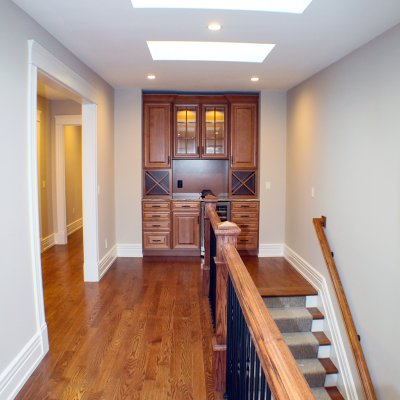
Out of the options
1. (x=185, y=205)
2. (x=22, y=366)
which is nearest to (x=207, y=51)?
(x=185, y=205)

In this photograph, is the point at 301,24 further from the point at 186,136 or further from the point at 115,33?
the point at 186,136

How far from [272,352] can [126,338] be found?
2444mm

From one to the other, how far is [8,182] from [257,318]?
6.37 ft

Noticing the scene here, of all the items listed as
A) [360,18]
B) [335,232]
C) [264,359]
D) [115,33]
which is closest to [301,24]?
[360,18]

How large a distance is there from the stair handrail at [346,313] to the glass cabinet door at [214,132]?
2227 millimetres

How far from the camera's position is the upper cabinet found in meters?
5.92

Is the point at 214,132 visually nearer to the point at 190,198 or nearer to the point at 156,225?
the point at 190,198

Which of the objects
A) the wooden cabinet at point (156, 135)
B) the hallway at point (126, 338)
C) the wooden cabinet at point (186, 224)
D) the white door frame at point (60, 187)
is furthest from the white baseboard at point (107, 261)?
the white door frame at point (60, 187)

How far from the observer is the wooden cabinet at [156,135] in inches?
231

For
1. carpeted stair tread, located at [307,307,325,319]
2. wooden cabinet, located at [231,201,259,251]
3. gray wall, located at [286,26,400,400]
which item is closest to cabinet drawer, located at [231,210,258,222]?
wooden cabinet, located at [231,201,259,251]

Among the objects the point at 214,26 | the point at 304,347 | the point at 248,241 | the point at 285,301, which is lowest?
the point at 304,347

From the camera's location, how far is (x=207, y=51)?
4250 millimetres

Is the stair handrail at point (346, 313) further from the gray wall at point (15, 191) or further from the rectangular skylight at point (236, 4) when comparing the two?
the gray wall at point (15, 191)

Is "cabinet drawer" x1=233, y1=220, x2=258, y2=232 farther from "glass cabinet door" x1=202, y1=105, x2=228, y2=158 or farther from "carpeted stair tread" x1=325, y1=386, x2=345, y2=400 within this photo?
"carpeted stair tread" x1=325, y1=386, x2=345, y2=400
